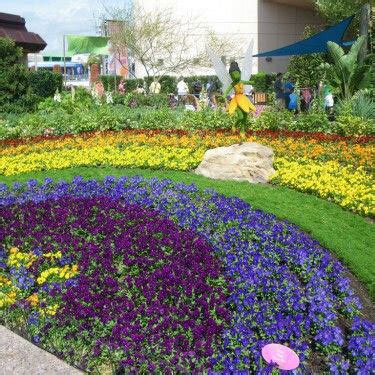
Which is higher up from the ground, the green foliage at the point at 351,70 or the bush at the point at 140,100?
the green foliage at the point at 351,70

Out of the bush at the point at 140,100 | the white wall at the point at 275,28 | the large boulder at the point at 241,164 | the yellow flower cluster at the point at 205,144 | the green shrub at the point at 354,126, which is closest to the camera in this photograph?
the large boulder at the point at 241,164

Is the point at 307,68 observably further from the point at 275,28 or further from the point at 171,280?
the point at 171,280

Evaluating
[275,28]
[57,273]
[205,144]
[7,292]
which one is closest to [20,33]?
[205,144]

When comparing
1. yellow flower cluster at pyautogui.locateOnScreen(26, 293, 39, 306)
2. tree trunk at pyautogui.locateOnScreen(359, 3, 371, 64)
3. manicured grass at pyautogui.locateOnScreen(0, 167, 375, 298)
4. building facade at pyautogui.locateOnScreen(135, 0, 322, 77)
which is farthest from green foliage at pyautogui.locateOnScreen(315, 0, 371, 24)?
yellow flower cluster at pyautogui.locateOnScreen(26, 293, 39, 306)

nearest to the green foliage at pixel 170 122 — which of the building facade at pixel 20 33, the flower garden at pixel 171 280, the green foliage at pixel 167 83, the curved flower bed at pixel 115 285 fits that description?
the flower garden at pixel 171 280

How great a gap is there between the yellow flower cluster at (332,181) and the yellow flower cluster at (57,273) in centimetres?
392

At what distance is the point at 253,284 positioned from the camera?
13.9 feet

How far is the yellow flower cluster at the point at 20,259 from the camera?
4664 millimetres

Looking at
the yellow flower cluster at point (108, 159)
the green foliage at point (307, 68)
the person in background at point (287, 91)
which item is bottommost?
the yellow flower cluster at point (108, 159)

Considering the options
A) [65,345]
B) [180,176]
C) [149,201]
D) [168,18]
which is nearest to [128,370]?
[65,345]

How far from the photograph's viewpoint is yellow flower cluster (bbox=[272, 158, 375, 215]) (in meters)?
6.91

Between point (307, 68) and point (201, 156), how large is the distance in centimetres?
1733

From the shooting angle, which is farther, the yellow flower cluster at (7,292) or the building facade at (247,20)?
the building facade at (247,20)

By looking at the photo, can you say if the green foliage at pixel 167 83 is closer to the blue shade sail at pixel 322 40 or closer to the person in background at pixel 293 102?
the blue shade sail at pixel 322 40
